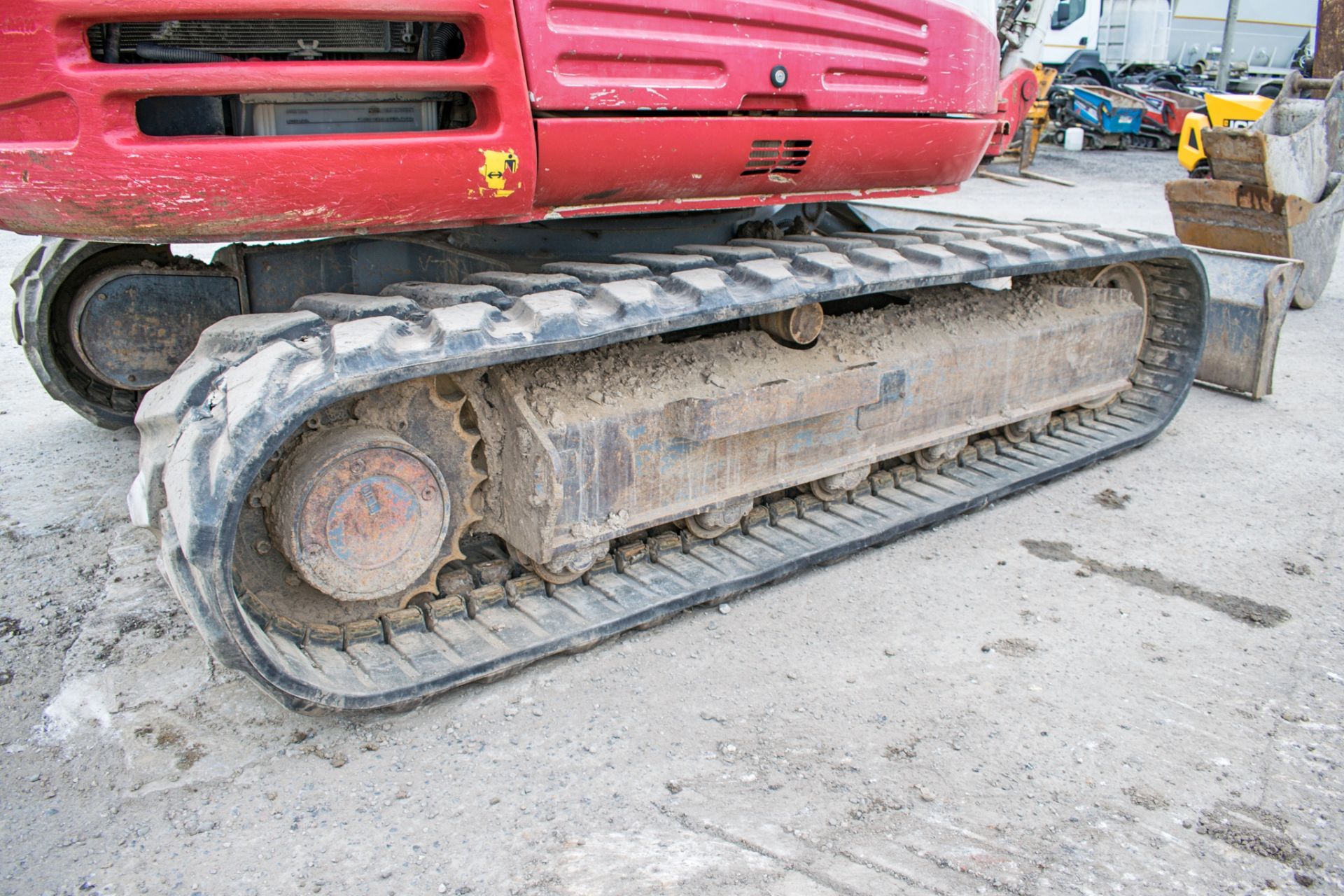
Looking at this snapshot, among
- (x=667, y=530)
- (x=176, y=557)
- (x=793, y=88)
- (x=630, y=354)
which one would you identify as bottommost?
(x=667, y=530)

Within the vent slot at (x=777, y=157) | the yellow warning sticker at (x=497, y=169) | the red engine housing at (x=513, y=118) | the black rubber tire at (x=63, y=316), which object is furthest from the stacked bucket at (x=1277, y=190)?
the black rubber tire at (x=63, y=316)

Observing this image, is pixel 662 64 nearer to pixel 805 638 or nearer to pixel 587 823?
pixel 805 638

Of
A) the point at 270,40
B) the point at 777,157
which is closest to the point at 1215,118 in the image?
the point at 777,157

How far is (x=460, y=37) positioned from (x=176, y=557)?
1463mm

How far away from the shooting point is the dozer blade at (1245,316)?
5352 mm

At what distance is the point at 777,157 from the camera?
3156 mm

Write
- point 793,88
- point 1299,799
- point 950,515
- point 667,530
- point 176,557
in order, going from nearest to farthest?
point 176,557 < point 1299,799 < point 793,88 < point 667,530 < point 950,515

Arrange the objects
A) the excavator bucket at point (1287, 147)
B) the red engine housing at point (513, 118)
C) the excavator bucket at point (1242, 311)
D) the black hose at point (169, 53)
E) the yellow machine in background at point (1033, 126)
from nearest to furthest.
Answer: the red engine housing at point (513, 118) → the black hose at point (169, 53) → the excavator bucket at point (1242, 311) → the excavator bucket at point (1287, 147) → the yellow machine in background at point (1033, 126)

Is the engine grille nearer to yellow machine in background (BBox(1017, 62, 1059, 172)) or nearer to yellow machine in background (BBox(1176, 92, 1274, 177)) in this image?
yellow machine in background (BBox(1176, 92, 1274, 177))

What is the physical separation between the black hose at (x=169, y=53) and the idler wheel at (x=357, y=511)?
925mm

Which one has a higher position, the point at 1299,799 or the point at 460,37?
the point at 460,37

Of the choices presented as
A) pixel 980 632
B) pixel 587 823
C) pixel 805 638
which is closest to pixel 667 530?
pixel 805 638

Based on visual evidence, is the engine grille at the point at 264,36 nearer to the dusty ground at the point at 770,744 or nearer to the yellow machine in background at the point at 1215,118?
the dusty ground at the point at 770,744

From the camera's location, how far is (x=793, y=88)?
3055 mm
